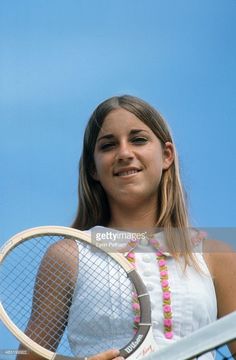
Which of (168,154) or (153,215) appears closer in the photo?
(153,215)

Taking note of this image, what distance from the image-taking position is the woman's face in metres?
4.22

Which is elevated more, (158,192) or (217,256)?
(158,192)

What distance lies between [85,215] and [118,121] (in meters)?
0.39

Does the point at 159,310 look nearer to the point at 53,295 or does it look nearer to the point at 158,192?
the point at 53,295

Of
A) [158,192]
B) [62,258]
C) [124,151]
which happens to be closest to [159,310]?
[62,258]

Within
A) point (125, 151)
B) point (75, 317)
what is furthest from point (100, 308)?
point (125, 151)

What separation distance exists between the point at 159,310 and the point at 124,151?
2.12 ft

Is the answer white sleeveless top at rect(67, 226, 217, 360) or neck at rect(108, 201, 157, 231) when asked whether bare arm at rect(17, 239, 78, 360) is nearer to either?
white sleeveless top at rect(67, 226, 217, 360)

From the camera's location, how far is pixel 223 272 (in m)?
4.09

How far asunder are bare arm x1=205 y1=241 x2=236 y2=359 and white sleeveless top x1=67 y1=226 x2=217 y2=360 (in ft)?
0.13

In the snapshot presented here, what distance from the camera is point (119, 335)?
389 cm

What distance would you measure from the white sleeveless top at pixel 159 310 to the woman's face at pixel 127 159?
295 millimetres

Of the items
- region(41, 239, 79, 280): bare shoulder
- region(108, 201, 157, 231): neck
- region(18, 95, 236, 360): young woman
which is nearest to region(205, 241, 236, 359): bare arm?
region(18, 95, 236, 360): young woman

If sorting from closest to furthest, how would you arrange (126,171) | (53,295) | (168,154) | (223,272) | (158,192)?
(53,295), (223,272), (126,171), (158,192), (168,154)
